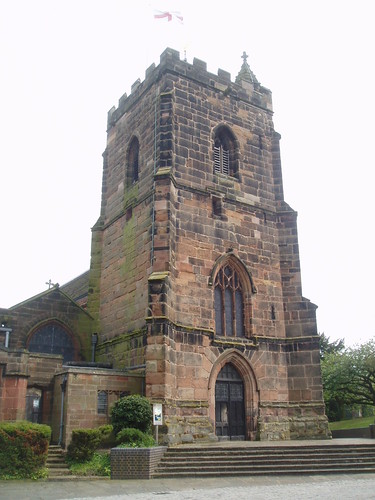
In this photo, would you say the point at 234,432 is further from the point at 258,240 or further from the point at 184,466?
the point at 258,240

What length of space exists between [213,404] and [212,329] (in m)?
2.77

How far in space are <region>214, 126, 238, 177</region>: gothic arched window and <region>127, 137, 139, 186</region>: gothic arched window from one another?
Result: 3.71m

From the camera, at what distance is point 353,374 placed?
3662 cm

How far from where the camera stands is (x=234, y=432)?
20766 mm

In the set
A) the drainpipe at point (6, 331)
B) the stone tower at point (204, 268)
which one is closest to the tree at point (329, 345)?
the stone tower at point (204, 268)

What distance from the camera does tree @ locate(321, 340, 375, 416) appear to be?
36594 mm

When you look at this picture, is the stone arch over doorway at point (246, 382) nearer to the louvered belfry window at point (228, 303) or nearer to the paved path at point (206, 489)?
→ the louvered belfry window at point (228, 303)

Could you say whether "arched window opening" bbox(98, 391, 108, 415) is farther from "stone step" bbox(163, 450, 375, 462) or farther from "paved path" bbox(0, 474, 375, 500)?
"paved path" bbox(0, 474, 375, 500)

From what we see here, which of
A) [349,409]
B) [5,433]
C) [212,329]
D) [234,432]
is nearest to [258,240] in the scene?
[212,329]

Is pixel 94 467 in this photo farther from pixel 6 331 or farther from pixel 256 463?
pixel 6 331

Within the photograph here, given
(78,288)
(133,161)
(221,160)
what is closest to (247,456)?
(221,160)

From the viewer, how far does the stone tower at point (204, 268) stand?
19719mm

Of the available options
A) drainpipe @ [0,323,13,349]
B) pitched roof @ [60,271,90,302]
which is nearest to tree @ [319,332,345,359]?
pitched roof @ [60,271,90,302]

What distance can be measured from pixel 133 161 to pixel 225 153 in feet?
14.1
